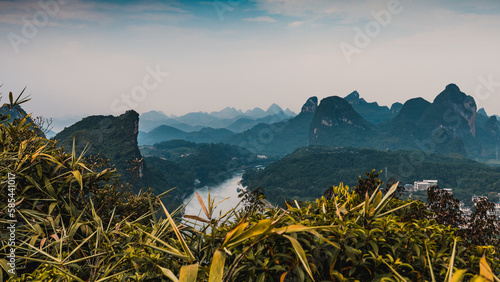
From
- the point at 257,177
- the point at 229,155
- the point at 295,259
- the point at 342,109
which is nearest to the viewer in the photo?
the point at 295,259

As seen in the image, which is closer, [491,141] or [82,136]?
[82,136]

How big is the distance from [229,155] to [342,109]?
48.1 metres

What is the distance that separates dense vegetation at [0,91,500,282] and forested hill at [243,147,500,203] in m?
46.5

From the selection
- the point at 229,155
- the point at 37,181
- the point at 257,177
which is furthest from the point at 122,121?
the point at 37,181

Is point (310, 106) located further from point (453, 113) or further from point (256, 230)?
point (256, 230)

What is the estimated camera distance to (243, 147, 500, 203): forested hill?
168 ft

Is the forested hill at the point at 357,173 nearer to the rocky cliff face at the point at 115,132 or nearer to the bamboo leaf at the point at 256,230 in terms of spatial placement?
→ the rocky cliff face at the point at 115,132

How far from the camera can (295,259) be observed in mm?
1113

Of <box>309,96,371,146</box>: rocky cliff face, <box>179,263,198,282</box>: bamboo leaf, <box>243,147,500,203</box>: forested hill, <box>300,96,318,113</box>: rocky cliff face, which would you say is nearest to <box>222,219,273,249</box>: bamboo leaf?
<box>179,263,198,282</box>: bamboo leaf

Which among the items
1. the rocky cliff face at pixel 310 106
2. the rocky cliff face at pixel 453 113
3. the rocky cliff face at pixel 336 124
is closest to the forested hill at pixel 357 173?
the rocky cliff face at pixel 336 124

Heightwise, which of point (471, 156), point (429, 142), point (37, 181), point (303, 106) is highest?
point (303, 106)

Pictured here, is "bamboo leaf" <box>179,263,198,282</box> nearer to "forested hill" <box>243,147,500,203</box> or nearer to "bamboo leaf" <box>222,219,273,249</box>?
"bamboo leaf" <box>222,219,273,249</box>

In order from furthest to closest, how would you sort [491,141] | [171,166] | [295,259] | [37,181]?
[491,141]
[171,166]
[37,181]
[295,259]

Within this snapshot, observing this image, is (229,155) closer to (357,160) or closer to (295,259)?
(357,160)
